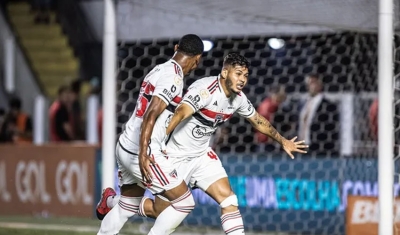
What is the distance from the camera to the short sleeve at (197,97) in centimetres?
825

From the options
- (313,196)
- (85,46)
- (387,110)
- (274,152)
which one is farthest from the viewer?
(85,46)

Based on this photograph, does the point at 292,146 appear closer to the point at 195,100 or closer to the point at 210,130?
the point at 210,130

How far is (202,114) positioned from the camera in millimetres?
8516

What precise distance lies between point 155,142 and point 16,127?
8.09 meters

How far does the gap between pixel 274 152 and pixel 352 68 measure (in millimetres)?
1345

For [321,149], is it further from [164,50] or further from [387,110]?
[387,110]

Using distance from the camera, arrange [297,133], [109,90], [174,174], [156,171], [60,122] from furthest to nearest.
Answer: [60,122] < [297,133] < [109,90] < [174,174] < [156,171]

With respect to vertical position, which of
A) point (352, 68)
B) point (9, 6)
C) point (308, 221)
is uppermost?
point (9, 6)

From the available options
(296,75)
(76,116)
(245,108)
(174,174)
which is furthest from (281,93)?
(174,174)

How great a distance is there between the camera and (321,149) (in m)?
12.6

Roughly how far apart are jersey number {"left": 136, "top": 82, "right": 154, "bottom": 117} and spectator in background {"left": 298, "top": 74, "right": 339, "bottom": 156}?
4423 mm

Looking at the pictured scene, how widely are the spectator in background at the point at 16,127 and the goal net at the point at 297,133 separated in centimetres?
293

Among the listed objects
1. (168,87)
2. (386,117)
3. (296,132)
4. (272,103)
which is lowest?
(296,132)

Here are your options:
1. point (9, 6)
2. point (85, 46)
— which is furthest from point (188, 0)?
point (9, 6)
